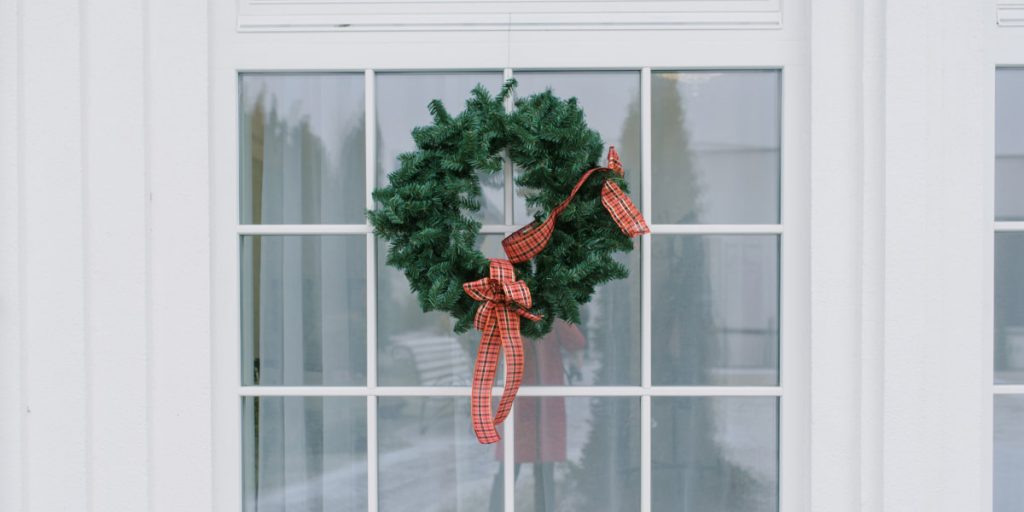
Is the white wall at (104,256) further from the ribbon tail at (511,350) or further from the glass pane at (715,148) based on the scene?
the glass pane at (715,148)

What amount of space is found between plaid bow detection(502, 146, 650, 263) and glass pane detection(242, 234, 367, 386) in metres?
0.37

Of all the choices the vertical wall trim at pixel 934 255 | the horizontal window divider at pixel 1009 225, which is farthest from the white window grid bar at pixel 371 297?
the horizontal window divider at pixel 1009 225

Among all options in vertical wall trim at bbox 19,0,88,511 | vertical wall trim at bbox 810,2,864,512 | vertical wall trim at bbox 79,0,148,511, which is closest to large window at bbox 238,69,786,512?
vertical wall trim at bbox 810,2,864,512

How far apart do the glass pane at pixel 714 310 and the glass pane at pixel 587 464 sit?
0.46ft

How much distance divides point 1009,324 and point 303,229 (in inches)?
63.7

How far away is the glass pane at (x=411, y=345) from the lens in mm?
1462

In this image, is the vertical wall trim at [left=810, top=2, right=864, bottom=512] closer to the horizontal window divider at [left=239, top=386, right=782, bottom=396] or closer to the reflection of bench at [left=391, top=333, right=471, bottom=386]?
the horizontal window divider at [left=239, top=386, right=782, bottom=396]

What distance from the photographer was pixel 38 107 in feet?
4.35

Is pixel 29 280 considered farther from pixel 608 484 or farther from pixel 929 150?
pixel 929 150

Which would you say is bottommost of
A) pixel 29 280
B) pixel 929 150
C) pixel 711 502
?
pixel 711 502

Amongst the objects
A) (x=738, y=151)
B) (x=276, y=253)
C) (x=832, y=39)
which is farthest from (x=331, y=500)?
(x=832, y=39)

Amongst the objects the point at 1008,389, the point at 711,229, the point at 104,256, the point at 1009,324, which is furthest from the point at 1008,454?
the point at 104,256

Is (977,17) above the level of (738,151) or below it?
above

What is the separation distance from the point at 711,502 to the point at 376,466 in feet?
2.50
